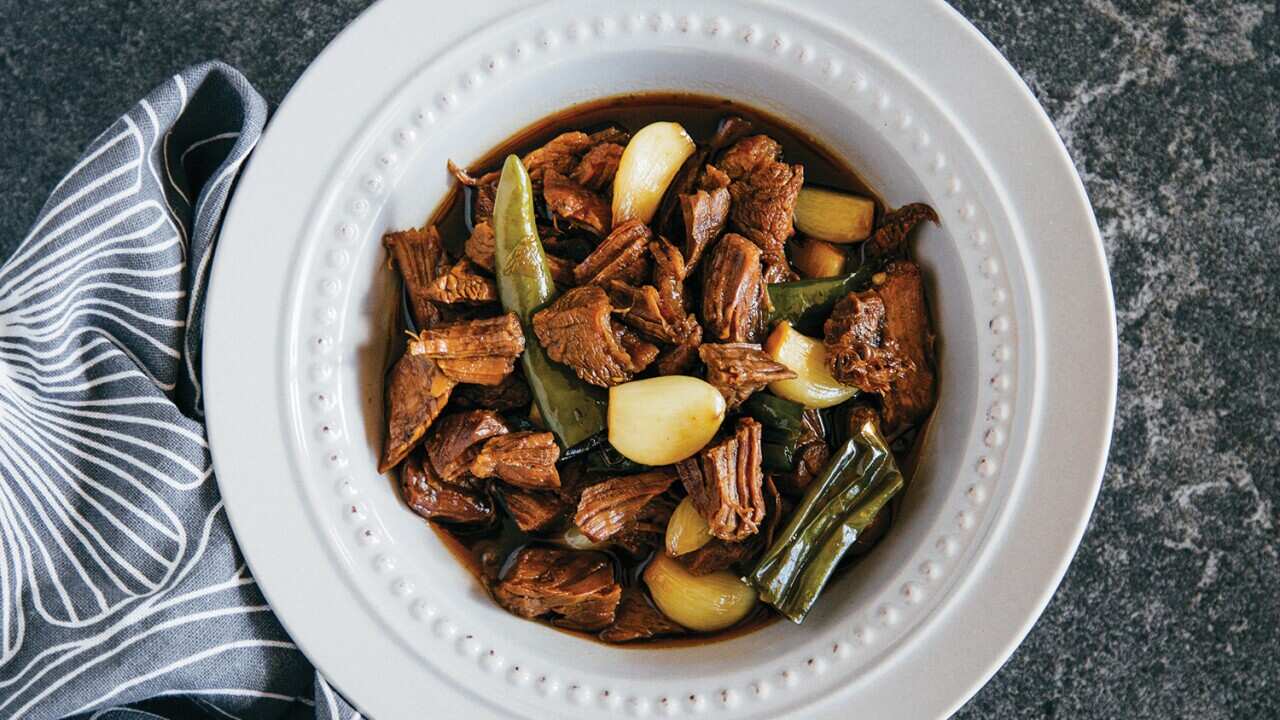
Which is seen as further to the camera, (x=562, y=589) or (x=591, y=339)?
(x=562, y=589)

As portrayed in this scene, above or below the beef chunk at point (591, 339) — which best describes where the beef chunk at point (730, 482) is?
below

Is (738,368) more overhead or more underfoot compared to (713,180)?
more underfoot

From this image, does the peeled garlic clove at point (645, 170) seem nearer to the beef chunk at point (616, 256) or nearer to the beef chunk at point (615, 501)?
the beef chunk at point (616, 256)

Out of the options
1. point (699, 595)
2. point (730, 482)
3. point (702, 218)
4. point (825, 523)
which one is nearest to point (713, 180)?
point (702, 218)

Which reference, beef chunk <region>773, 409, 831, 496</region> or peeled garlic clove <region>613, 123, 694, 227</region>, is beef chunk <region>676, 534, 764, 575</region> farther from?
peeled garlic clove <region>613, 123, 694, 227</region>

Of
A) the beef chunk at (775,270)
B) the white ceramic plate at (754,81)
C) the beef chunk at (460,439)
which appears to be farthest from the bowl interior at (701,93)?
the beef chunk at (775,270)

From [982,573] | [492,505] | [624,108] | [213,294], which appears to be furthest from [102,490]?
[982,573]

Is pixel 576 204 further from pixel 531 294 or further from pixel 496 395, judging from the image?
pixel 496 395
